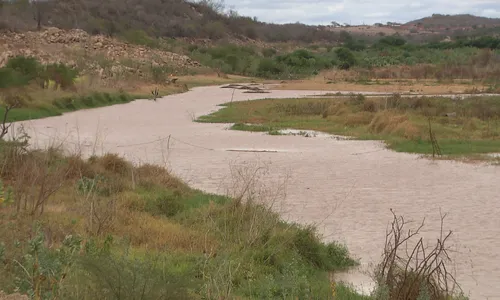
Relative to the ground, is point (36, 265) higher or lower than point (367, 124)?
higher

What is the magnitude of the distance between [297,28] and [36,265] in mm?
144764

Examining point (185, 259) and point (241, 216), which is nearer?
point (185, 259)

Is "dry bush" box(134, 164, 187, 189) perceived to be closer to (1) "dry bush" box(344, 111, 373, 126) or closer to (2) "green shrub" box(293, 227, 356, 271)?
(2) "green shrub" box(293, 227, 356, 271)

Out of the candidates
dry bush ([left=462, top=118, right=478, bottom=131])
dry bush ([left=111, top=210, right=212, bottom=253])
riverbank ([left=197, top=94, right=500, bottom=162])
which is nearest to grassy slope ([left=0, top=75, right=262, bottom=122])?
riverbank ([left=197, top=94, right=500, bottom=162])

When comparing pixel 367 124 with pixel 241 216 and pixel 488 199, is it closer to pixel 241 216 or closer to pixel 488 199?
pixel 488 199

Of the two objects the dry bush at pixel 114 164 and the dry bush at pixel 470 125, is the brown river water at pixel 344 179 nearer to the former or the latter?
the dry bush at pixel 114 164

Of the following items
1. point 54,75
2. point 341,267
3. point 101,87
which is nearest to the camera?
point 341,267

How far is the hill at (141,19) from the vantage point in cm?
8075

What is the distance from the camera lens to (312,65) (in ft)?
229

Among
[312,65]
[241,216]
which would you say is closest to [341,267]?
[241,216]

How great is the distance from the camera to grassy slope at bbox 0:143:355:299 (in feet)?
15.6

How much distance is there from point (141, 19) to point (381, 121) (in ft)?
269

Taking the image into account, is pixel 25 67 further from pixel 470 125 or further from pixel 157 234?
pixel 157 234

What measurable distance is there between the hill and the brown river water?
44.5 m
